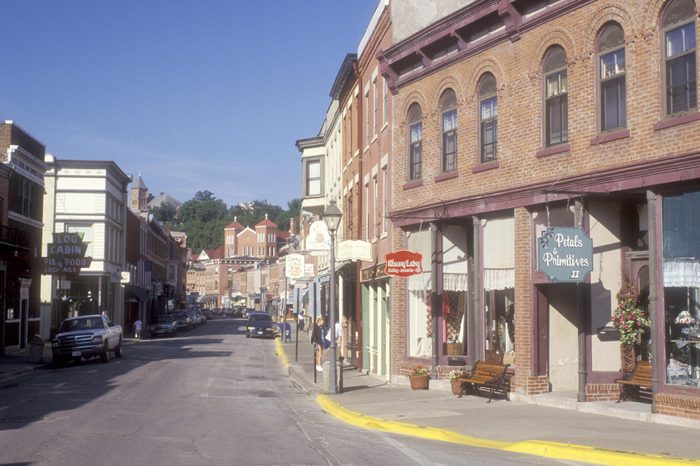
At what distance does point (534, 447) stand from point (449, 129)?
36.8ft

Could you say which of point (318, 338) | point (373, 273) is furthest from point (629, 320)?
point (318, 338)

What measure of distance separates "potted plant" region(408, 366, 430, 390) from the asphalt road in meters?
2.63

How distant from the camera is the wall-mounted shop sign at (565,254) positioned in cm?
1652

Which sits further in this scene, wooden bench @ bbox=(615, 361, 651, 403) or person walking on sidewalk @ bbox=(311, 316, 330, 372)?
person walking on sidewalk @ bbox=(311, 316, 330, 372)

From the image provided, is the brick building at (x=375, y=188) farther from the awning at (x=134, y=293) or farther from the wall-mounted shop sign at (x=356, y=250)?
the awning at (x=134, y=293)

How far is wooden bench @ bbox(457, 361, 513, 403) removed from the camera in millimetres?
19500

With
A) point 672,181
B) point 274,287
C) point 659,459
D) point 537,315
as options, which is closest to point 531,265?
point 537,315

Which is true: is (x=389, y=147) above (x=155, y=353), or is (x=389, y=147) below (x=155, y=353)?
above

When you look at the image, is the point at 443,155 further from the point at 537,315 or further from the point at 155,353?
the point at 155,353

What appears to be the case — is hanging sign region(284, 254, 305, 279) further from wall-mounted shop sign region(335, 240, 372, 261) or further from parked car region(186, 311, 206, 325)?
parked car region(186, 311, 206, 325)

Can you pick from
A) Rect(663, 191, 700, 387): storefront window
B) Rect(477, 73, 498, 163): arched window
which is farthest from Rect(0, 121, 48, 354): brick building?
Rect(663, 191, 700, 387): storefront window

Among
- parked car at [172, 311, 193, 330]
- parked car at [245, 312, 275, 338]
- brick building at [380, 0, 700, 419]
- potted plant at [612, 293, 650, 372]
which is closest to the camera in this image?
brick building at [380, 0, 700, 419]

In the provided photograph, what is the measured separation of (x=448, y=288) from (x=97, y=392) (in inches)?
356

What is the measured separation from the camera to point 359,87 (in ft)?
107
